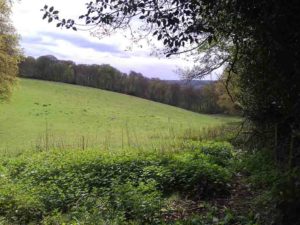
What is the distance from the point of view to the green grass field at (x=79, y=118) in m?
30.8

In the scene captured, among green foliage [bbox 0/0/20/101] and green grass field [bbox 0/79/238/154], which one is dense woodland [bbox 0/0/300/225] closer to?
green grass field [bbox 0/79/238/154]

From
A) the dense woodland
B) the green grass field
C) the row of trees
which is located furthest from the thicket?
the row of trees

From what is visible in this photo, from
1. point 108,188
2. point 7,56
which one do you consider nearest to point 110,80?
point 7,56

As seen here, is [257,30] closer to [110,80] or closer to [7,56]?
[7,56]

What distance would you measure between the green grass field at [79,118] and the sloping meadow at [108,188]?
1426 centimetres

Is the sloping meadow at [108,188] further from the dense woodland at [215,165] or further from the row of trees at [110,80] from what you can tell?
the row of trees at [110,80]

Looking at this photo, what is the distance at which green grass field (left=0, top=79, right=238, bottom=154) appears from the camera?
30.8 m

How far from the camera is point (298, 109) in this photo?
5344 mm

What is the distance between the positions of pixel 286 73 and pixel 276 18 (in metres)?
0.90

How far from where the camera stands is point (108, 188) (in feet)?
29.0

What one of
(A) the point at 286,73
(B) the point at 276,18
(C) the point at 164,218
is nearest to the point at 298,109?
(A) the point at 286,73

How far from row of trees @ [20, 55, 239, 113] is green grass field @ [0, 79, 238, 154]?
252 inches

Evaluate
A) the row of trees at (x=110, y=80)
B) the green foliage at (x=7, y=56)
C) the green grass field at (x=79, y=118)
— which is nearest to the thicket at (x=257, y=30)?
the green grass field at (x=79, y=118)

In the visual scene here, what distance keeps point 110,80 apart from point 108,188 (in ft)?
225
